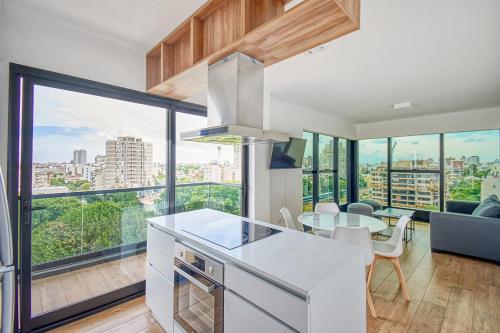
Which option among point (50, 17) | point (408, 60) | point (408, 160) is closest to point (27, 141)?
point (50, 17)

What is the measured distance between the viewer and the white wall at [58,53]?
1802 mm

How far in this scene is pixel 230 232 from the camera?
183 centimetres

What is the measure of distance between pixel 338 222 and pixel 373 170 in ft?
14.2

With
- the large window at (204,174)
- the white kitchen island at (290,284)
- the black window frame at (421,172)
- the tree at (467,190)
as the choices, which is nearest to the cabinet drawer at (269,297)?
the white kitchen island at (290,284)

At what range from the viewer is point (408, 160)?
606 cm

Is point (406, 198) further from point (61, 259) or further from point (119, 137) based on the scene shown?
point (61, 259)

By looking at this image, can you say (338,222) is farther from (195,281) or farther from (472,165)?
(472,165)

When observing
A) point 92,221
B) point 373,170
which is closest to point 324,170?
point 373,170

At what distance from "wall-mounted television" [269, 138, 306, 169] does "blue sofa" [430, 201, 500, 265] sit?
7.89ft

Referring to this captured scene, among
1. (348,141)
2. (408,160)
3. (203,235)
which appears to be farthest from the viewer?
(348,141)

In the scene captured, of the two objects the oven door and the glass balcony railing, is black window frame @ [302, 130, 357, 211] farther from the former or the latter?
the oven door

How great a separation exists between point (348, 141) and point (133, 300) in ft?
20.3

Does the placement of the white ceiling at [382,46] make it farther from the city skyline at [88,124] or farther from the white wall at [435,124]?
the white wall at [435,124]

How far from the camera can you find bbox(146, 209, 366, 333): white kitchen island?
1041 millimetres
